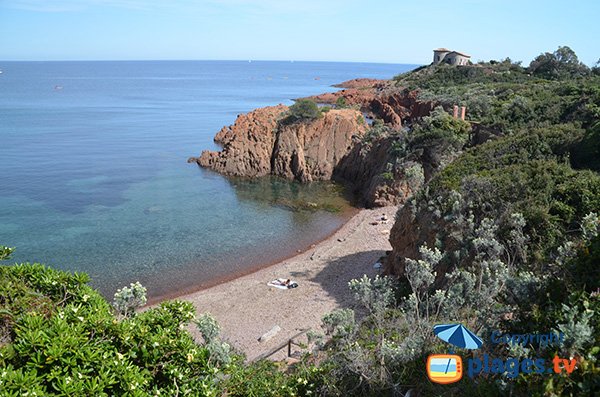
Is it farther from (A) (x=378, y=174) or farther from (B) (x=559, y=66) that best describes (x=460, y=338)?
(B) (x=559, y=66)

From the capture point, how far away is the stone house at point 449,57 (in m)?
71.6

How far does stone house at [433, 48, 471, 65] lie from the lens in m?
71.6

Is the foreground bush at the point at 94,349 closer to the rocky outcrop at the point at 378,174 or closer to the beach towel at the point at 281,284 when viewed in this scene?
the beach towel at the point at 281,284

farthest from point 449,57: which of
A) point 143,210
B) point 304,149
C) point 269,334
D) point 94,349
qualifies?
point 94,349

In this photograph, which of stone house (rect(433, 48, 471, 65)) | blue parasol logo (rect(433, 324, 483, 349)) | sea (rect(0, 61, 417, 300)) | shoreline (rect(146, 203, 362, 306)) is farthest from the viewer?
stone house (rect(433, 48, 471, 65))

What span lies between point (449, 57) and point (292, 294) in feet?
220

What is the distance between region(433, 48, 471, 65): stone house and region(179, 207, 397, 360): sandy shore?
186 feet

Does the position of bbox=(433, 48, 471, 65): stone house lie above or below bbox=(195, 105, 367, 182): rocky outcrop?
above

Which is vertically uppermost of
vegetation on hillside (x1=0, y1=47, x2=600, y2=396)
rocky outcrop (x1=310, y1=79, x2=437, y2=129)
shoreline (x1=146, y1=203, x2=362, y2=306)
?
rocky outcrop (x1=310, y1=79, x2=437, y2=129)

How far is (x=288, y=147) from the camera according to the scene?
39.8 metres

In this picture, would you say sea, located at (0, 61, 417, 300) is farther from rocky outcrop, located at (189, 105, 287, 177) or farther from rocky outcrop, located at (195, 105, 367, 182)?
rocky outcrop, located at (195, 105, 367, 182)

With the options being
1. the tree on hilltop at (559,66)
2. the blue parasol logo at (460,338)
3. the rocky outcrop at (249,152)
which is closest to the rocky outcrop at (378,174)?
the rocky outcrop at (249,152)

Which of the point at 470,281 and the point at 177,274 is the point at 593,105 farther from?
the point at 177,274

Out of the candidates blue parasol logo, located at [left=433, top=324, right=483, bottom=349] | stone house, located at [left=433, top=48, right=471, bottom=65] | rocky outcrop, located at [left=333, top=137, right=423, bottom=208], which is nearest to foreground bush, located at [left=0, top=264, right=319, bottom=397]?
blue parasol logo, located at [left=433, top=324, right=483, bottom=349]
